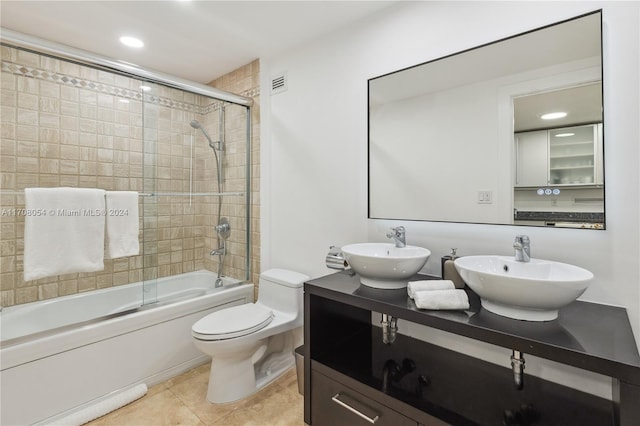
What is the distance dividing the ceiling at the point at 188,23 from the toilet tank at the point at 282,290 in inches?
66.3

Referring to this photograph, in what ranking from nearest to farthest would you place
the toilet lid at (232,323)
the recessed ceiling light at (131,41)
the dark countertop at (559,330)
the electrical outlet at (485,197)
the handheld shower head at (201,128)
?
the dark countertop at (559,330)
the electrical outlet at (485,197)
the toilet lid at (232,323)
the recessed ceiling light at (131,41)
the handheld shower head at (201,128)

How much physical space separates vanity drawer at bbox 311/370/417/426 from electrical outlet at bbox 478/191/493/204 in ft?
3.31

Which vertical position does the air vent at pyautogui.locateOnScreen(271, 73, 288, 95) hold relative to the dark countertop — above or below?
above

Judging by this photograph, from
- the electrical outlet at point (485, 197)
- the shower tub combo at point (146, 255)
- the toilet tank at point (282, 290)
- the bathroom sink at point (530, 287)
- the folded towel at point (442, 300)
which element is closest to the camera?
the bathroom sink at point (530, 287)

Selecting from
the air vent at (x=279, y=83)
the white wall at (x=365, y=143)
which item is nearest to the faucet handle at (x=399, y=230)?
the white wall at (x=365, y=143)

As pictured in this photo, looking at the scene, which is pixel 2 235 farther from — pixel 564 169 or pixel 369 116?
pixel 564 169

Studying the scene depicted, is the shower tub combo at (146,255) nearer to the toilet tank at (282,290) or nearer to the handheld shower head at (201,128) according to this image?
the handheld shower head at (201,128)

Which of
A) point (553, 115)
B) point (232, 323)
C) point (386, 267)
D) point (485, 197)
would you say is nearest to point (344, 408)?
point (386, 267)

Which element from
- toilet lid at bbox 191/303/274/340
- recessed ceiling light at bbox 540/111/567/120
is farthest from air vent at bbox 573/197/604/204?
toilet lid at bbox 191/303/274/340

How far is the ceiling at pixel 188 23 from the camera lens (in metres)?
1.86

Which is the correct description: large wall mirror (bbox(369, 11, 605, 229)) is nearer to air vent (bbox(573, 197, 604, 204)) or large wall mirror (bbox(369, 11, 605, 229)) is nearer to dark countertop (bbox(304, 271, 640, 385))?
air vent (bbox(573, 197, 604, 204))

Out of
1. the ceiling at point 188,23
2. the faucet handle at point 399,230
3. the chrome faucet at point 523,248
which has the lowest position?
the chrome faucet at point 523,248

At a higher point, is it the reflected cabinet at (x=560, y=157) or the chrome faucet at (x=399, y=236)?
the reflected cabinet at (x=560, y=157)

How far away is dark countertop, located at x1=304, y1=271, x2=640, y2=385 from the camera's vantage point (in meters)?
0.86
